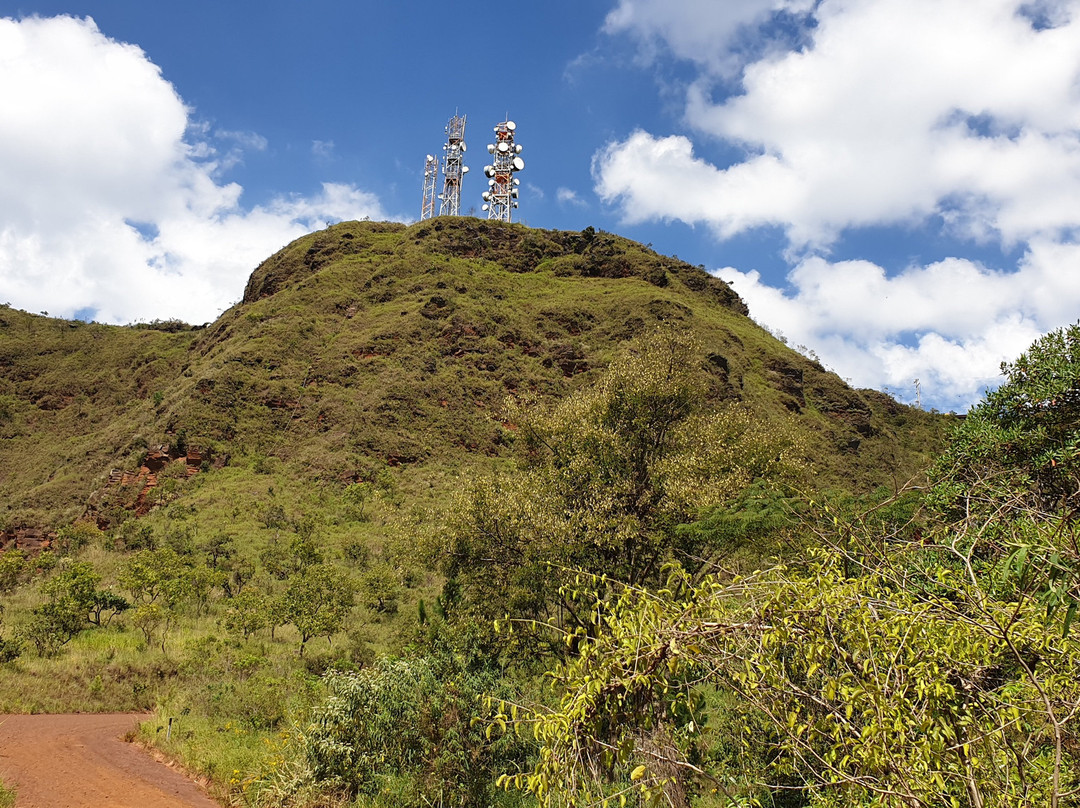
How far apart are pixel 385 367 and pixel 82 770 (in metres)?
40.6

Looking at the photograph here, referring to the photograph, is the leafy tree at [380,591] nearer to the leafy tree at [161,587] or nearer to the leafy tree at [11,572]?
the leafy tree at [161,587]

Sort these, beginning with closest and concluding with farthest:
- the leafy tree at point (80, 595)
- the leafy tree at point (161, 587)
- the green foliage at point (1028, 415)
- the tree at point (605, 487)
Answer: the green foliage at point (1028, 415)
the tree at point (605, 487)
the leafy tree at point (80, 595)
the leafy tree at point (161, 587)

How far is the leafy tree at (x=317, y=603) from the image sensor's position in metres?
17.5

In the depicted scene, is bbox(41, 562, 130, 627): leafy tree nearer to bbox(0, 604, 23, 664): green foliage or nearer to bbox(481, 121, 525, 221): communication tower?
bbox(0, 604, 23, 664): green foliage

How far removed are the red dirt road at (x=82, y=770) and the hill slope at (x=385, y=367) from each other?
26.3m

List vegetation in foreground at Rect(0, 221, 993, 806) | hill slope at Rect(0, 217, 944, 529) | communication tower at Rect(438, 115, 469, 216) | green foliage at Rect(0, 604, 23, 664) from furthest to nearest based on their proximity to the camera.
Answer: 1. communication tower at Rect(438, 115, 469, 216)
2. hill slope at Rect(0, 217, 944, 529)
3. green foliage at Rect(0, 604, 23, 664)
4. vegetation in foreground at Rect(0, 221, 993, 806)

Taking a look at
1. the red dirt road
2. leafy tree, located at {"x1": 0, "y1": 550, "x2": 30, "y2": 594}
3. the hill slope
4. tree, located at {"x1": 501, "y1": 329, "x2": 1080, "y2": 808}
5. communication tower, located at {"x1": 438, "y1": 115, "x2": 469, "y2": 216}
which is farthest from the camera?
communication tower, located at {"x1": 438, "y1": 115, "x2": 469, "y2": 216}

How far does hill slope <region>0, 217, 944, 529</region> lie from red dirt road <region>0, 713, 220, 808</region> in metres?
26.3

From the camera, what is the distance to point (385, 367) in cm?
4875

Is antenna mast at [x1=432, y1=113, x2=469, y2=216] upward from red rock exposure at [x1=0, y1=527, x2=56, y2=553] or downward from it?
upward

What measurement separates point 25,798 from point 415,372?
135 ft

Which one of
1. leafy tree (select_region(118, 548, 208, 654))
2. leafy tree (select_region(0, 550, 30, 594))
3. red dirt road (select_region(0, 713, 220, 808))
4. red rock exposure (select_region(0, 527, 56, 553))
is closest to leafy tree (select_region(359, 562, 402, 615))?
leafy tree (select_region(118, 548, 208, 654))

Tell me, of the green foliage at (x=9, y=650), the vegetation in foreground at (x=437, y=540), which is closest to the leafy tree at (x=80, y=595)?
the vegetation in foreground at (x=437, y=540)

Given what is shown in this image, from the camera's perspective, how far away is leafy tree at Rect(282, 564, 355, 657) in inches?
688
